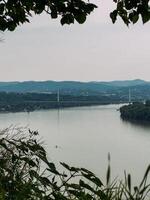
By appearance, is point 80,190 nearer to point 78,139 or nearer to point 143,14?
point 143,14

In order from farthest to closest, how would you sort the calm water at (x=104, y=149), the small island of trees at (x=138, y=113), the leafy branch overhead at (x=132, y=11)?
the small island of trees at (x=138, y=113), the calm water at (x=104, y=149), the leafy branch overhead at (x=132, y=11)

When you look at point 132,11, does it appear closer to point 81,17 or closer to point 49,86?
point 81,17

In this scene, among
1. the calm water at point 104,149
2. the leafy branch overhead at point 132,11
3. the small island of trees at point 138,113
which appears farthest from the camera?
the small island of trees at point 138,113

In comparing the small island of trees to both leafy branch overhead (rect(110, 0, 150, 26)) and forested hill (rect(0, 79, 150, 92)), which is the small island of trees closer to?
leafy branch overhead (rect(110, 0, 150, 26))

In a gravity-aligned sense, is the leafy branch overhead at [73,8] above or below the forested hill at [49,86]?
above

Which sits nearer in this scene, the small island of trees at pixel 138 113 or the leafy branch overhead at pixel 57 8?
the leafy branch overhead at pixel 57 8

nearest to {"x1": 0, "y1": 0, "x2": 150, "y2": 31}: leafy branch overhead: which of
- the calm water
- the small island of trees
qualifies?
the calm water

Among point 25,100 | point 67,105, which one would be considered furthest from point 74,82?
point 25,100

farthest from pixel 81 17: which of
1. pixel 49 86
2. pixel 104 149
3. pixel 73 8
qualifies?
pixel 49 86

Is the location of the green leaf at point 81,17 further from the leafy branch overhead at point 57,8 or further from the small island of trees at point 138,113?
the small island of trees at point 138,113

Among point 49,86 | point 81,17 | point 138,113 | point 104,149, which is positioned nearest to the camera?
point 81,17

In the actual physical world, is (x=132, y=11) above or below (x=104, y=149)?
above

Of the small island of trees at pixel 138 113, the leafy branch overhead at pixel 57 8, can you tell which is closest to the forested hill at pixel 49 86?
the small island of trees at pixel 138 113
